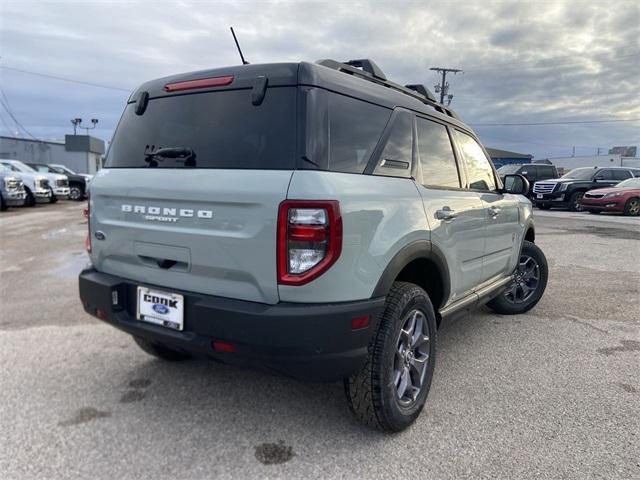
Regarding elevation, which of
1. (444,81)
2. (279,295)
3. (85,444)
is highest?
(444,81)

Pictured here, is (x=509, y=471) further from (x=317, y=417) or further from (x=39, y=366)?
(x=39, y=366)

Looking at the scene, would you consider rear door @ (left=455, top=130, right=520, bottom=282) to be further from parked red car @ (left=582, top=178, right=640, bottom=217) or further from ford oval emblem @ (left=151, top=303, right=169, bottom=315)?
parked red car @ (left=582, top=178, right=640, bottom=217)

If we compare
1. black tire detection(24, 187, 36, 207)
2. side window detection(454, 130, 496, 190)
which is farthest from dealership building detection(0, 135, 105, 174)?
side window detection(454, 130, 496, 190)

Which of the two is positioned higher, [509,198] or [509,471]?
[509,198]

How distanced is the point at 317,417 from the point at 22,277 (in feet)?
16.9

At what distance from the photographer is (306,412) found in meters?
2.79

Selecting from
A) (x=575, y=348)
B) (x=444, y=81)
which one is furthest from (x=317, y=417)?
(x=444, y=81)

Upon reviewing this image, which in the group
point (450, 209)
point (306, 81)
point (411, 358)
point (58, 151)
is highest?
point (58, 151)

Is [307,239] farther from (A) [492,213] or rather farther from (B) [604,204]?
(B) [604,204]

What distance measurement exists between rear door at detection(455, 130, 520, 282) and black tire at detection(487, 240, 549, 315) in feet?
1.66

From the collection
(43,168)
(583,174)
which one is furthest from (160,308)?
(43,168)

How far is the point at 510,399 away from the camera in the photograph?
295cm

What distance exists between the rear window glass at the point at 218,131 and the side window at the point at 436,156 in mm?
1052

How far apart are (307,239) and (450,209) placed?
51.9 inches
